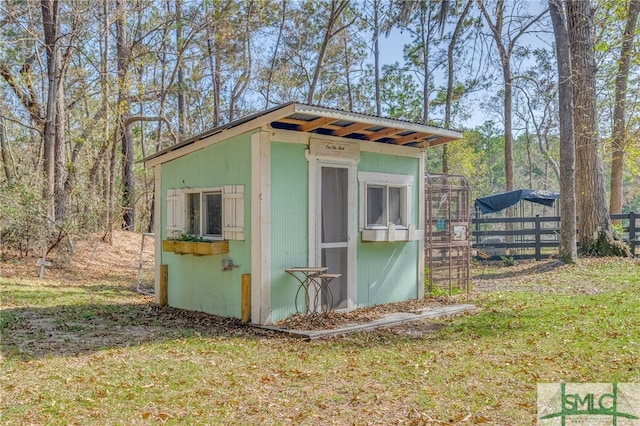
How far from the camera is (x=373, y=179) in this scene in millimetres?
6992

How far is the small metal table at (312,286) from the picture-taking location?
5890 mm

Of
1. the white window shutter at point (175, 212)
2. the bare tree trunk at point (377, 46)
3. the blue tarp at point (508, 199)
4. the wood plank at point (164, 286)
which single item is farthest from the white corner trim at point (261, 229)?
the bare tree trunk at point (377, 46)

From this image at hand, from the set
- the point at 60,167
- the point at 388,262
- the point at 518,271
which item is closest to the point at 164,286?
the point at 388,262

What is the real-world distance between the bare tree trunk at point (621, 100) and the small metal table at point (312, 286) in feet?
23.8

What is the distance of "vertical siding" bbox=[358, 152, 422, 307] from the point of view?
6.92 metres

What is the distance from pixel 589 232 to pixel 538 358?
28.5 ft

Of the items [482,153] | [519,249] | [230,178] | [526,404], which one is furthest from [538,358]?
[482,153]

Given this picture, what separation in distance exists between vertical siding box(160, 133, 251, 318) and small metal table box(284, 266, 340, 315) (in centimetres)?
62

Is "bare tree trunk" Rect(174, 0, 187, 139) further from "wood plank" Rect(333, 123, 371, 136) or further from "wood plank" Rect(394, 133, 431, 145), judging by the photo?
"wood plank" Rect(333, 123, 371, 136)

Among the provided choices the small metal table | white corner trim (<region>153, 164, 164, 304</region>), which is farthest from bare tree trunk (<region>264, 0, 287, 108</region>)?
the small metal table

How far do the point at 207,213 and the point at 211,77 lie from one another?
13.5 metres

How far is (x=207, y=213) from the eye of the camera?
6.68m

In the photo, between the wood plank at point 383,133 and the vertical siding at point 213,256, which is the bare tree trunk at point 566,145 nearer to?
the wood plank at point 383,133

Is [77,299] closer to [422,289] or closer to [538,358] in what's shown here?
[422,289]
